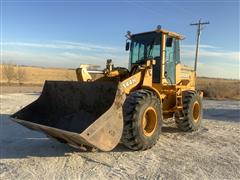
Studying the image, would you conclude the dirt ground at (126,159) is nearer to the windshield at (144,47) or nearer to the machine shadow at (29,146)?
the machine shadow at (29,146)

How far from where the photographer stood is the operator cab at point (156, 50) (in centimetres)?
876

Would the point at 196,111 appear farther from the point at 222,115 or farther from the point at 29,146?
the point at 29,146

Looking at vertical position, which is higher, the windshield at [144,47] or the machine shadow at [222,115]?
the windshield at [144,47]

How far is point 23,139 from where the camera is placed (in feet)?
28.0

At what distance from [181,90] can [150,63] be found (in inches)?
81.7

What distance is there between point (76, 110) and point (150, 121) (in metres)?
1.64

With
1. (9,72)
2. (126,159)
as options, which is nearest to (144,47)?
(126,159)

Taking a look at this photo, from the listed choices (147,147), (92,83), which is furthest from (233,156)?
(92,83)

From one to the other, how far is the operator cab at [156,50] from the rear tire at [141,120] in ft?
5.12

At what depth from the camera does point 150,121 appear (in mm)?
7461

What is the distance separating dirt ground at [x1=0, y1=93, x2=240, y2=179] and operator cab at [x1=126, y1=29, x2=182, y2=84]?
68.0 inches

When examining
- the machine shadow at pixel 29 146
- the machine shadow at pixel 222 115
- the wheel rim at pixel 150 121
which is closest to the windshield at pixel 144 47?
the wheel rim at pixel 150 121

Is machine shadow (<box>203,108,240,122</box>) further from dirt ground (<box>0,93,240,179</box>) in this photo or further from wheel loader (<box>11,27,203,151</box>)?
dirt ground (<box>0,93,240,179</box>)

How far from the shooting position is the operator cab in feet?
28.7
